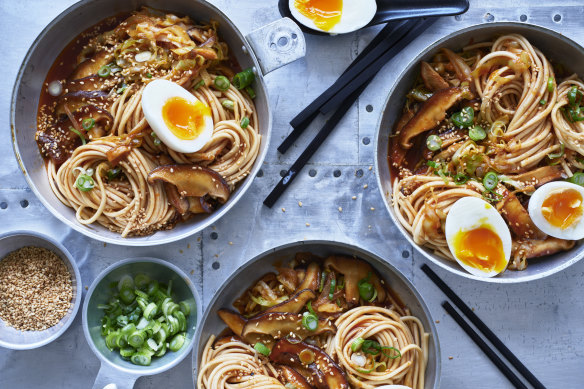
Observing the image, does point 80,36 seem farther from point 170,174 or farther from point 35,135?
point 170,174

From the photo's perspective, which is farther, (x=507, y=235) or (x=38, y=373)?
(x=38, y=373)

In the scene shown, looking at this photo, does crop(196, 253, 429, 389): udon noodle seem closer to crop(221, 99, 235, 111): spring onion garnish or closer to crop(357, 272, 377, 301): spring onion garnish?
crop(357, 272, 377, 301): spring onion garnish

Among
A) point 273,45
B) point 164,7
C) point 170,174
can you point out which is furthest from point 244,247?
point 164,7

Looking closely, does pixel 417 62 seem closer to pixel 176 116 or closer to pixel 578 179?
pixel 578 179

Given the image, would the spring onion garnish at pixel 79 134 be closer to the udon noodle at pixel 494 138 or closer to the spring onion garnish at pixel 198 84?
the spring onion garnish at pixel 198 84

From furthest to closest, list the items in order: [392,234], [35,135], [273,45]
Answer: [392,234], [35,135], [273,45]

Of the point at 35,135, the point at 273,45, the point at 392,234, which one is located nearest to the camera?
the point at 273,45

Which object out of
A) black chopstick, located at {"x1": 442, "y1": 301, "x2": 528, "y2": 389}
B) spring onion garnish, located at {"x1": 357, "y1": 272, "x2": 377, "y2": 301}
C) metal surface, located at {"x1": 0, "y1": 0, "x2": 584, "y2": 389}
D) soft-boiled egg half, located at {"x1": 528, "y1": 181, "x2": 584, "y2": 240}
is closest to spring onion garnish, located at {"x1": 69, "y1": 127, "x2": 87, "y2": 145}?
metal surface, located at {"x1": 0, "y1": 0, "x2": 584, "y2": 389}
